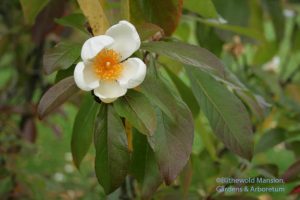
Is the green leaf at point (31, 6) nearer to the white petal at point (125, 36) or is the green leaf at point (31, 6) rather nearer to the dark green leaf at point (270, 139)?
the white petal at point (125, 36)

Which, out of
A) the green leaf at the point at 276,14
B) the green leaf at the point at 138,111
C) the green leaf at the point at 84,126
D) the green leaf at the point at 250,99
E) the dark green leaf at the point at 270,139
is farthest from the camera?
the green leaf at the point at 276,14

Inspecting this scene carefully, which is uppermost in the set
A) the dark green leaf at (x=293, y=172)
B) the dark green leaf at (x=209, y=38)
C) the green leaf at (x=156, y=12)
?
the green leaf at (x=156, y=12)

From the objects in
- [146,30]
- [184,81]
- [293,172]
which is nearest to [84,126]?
[146,30]

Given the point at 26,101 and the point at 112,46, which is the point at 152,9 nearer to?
the point at 112,46

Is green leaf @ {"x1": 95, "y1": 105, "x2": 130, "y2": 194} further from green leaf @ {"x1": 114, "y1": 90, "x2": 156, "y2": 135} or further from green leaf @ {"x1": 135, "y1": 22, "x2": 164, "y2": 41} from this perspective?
green leaf @ {"x1": 135, "y1": 22, "x2": 164, "y2": 41}

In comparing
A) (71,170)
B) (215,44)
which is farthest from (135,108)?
(71,170)

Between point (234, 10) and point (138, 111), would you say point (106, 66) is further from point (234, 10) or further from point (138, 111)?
point (234, 10)

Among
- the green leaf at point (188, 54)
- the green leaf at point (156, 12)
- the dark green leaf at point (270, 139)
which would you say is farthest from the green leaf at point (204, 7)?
the dark green leaf at point (270, 139)
